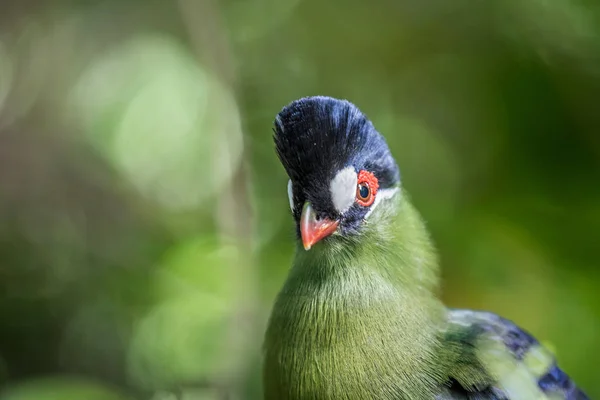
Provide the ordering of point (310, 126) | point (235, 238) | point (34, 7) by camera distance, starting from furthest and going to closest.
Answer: point (34, 7), point (235, 238), point (310, 126)

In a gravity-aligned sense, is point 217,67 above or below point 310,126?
above

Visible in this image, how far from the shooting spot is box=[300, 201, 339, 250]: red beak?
1354 millimetres

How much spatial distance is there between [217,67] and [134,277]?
48.0 inches

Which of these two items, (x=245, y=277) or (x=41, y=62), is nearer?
(x=245, y=277)

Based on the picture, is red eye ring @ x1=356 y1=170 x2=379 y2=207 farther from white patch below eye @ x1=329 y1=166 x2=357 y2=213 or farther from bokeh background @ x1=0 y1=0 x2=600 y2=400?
bokeh background @ x1=0 y1=0 x2=600 y2=400

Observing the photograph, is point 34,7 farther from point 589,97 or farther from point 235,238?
point 589,97

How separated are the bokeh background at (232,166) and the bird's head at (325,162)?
572 millimetres

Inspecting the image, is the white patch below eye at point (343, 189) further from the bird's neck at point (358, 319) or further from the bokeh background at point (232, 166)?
the bokeh background at point (232, 166)

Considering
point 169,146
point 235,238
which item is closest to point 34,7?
point 169,146

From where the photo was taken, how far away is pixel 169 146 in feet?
9.95

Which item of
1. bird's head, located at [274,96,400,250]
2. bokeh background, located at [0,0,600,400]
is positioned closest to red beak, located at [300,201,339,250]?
bird's head, located at [274,96,400,250]

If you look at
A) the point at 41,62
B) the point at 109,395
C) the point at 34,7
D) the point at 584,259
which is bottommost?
the point at 109,395

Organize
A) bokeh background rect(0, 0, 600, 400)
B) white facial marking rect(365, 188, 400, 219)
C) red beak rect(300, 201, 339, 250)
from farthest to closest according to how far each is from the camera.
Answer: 1. bokeh background rect(0, 0, 600, 400)
2. white facial marking rect(365, 188, 400, 219)
3. red beak rect(300, 201, 339, 250)

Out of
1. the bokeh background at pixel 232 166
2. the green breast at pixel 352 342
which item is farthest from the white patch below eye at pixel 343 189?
the bokeh background at pixel 232 166
